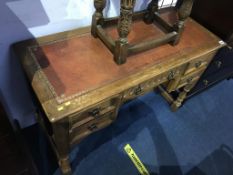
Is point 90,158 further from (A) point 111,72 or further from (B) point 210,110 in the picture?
(B) point 210,110

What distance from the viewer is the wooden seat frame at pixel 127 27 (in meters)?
0.85

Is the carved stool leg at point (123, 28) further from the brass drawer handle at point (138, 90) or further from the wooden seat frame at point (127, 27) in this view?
the brass drawer handle at point (138, 90)

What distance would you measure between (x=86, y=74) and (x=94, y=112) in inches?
6.5

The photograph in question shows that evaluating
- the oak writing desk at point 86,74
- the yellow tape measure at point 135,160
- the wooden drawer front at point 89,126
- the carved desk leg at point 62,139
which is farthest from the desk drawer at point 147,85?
the yellow tape measure at point 135,160

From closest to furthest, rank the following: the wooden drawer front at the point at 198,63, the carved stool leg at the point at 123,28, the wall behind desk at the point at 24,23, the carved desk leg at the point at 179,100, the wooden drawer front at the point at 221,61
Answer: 1. the carved stool leg at the point at 123,28
2. the wall behind desk at the point at 24,23
3. the wooden drawer front at the point at 198,63
4. the wooden drawer front at the point at 221,61
5. the carved desk leg at the point at 179,100

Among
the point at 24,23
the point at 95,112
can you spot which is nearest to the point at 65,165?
the point at 95,112

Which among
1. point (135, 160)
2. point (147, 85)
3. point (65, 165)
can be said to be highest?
point (147, 85)

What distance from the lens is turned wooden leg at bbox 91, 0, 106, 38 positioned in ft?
3.23

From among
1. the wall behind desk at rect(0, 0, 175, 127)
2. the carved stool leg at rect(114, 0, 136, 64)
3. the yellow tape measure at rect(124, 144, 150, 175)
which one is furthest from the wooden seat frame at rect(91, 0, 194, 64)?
the yellow tape measure at rect(124, 144, 150, 175)

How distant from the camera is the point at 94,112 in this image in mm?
910

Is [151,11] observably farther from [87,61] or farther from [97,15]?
[87,61]

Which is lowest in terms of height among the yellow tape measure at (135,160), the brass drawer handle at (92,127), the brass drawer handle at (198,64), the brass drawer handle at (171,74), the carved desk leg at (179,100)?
the yellow tape measure at (135,160)

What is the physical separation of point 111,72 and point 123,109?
0.75 metres

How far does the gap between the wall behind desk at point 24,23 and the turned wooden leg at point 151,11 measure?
0.12 meters
